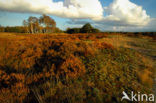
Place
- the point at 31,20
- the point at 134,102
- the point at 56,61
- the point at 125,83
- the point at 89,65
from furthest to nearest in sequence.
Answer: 1. the point at 31,20
2. the point at 56,61
3. the point at 89,65
4. the point at 125,83
5. the point at 134,102

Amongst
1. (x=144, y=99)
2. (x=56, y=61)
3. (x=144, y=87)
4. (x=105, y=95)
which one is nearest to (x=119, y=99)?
(x=105, y=95)

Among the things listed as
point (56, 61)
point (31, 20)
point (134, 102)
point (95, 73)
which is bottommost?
point (134, 102)

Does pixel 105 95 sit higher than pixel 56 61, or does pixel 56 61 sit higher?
pixel 56 61

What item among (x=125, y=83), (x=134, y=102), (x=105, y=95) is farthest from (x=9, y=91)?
(x=125, y=83)

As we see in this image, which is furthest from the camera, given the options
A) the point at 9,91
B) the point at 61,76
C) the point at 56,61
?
the point at 56,61

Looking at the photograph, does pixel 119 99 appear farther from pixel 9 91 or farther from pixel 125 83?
pixel 9 91

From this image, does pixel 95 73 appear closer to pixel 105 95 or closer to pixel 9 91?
pixel 105 95

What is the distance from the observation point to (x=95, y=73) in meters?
4.03

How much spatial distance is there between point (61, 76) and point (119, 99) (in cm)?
257

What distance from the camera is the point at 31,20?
118 feet

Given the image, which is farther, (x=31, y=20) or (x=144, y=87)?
(x=31, y=20)

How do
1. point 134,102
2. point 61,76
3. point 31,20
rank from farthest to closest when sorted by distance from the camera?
point 31,20 → point 61,76 → point 134,102

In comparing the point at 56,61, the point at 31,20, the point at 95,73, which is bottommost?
the point at 95,73

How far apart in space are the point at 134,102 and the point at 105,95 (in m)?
0.88
